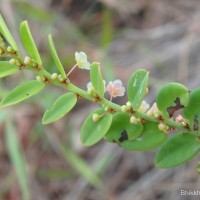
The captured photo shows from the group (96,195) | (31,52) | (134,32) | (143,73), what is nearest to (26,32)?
(31,52)

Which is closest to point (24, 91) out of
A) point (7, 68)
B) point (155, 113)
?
point (7, 68)

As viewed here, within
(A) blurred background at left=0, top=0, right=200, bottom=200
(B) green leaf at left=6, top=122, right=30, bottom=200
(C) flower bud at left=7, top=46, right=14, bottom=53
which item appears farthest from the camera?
(A) blurred background at left=0, top=0, right=200, bottom=200

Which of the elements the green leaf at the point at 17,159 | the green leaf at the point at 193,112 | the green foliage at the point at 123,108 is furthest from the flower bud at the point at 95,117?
the green leaf at the point at 17,159

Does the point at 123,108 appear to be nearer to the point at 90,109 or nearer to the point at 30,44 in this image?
the point at 30,44

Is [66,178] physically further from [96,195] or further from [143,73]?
[143,73]

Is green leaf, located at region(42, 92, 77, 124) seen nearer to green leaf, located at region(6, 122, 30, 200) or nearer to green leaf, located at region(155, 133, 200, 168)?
green leaf, located at region(155, 133, 200, 168)

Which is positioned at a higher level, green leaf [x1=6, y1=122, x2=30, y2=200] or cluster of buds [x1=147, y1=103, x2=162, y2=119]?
cluster of buds [x1=147, y1=103, x2=162, y2=119]

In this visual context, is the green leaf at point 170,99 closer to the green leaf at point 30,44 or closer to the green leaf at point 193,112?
the green leaf at point 193,112

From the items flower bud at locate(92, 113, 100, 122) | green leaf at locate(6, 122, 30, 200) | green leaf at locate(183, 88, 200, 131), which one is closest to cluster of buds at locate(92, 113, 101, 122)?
flower bud at locate(92, 113, 100, 122)
